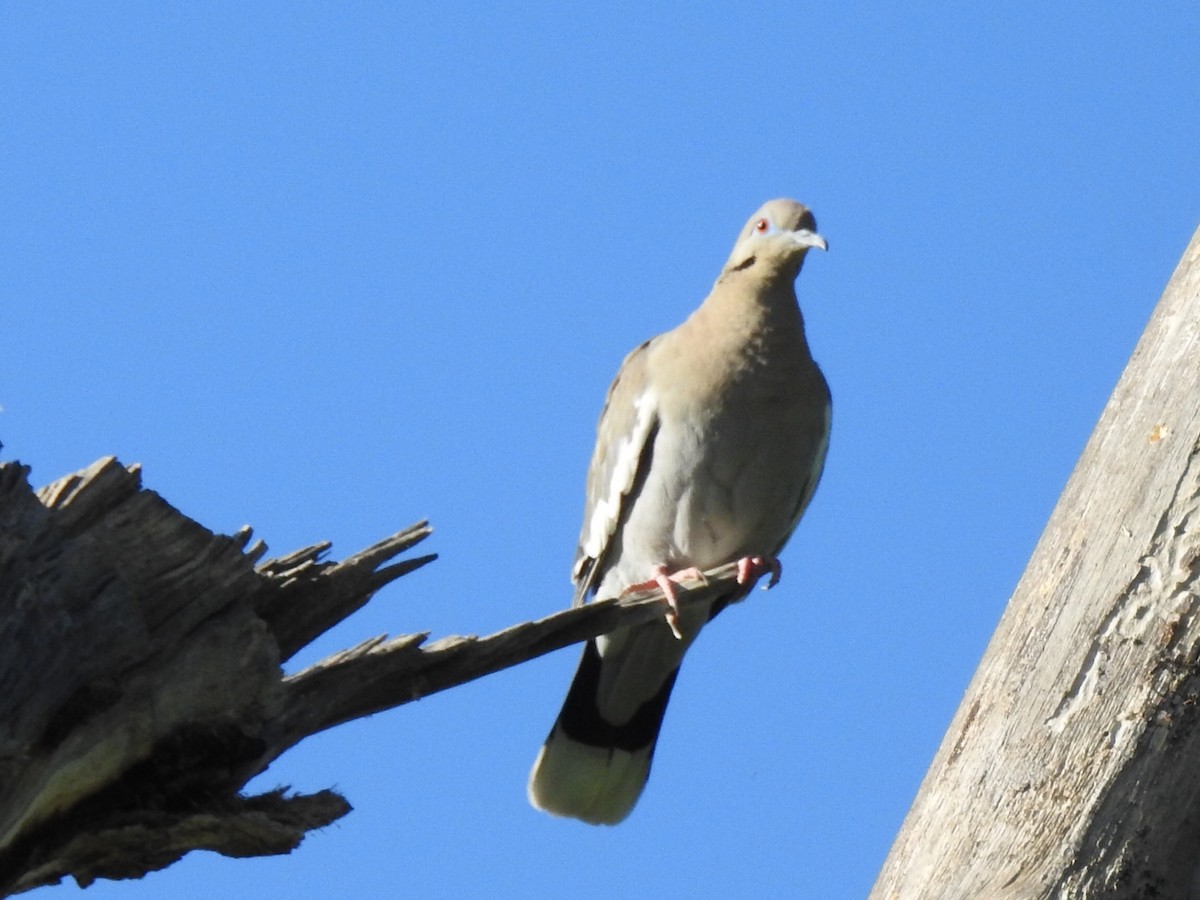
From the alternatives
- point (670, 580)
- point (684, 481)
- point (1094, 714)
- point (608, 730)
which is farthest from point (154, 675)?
point (608, 730)

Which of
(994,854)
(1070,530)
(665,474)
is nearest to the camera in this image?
(994,854)

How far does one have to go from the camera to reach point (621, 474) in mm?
4965

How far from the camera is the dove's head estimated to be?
16.4 ft

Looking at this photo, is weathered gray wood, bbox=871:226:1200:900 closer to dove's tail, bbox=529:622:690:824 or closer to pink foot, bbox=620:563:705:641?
pink foot, bbox=620:563:705:641

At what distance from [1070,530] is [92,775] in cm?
171

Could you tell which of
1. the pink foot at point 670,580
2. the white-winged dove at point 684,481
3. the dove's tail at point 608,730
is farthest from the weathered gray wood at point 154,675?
the dove's tail at point 608,730

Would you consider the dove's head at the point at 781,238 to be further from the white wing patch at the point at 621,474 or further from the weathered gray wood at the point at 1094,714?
the weathered gray wood at the point at 1094,714

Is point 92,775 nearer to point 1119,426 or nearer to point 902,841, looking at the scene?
point 902,841

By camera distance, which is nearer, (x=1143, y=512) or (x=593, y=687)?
(x=1143, y=512)

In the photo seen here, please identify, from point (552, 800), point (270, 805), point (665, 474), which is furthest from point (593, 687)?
point (270, 805)

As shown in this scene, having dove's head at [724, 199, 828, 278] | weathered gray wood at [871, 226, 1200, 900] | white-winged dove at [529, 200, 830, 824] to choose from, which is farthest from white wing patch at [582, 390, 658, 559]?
weathered gray wood at [871, 226, 1200, 900]

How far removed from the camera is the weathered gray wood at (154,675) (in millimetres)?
2777

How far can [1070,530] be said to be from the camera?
3.09 metres

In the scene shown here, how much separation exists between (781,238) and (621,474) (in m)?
0.81
